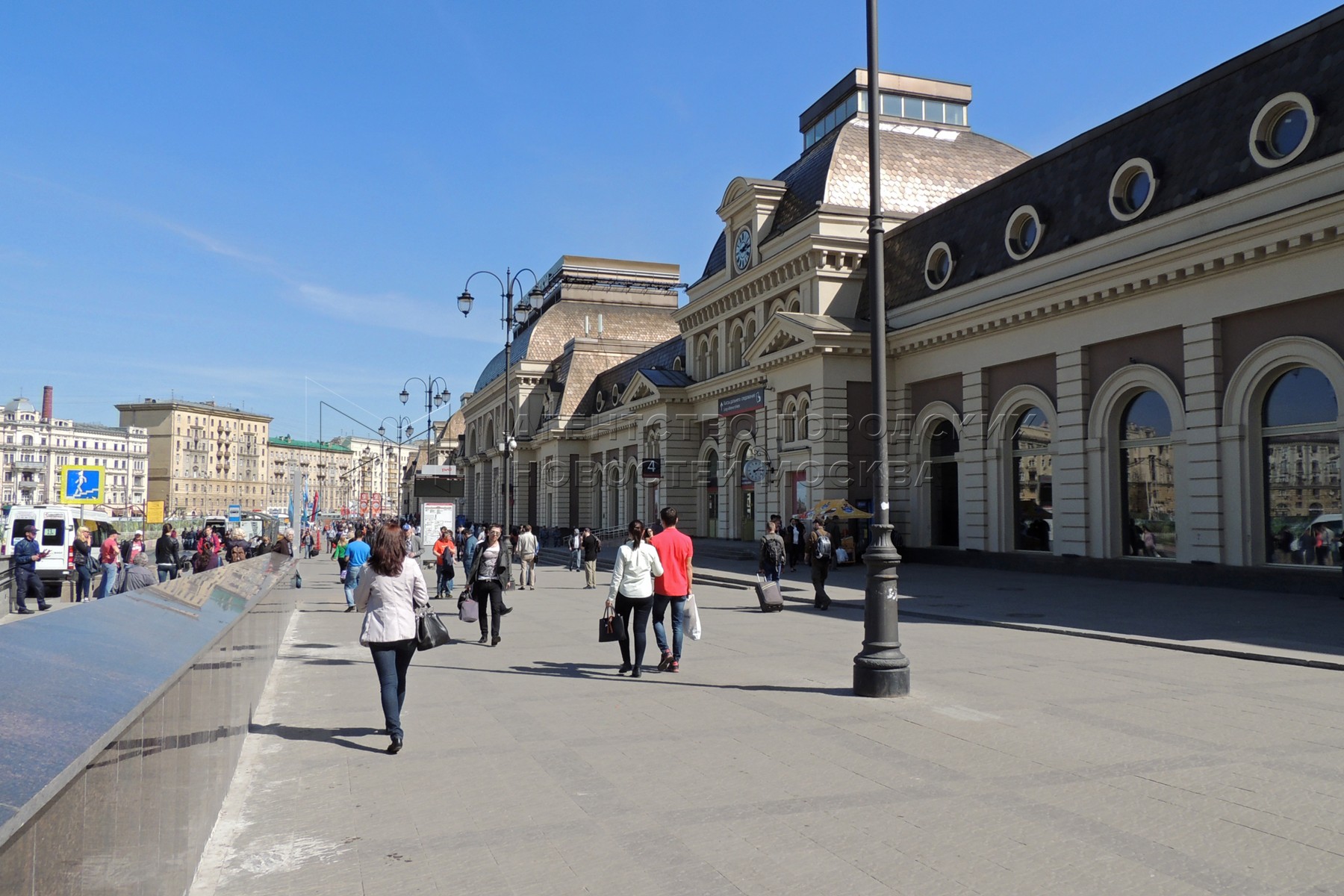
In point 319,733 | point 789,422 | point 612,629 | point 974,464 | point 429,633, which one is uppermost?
point 789,422

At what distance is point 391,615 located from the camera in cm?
791

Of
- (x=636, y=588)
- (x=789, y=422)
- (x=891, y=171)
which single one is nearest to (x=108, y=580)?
(x=636, y=588)

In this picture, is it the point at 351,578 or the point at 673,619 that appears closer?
the point at 673,619

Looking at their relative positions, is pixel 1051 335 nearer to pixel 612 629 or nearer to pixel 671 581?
pixel 671 581

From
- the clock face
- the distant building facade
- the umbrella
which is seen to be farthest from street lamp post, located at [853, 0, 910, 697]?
Result: the distant building facade

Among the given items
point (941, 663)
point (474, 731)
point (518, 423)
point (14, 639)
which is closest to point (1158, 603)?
point (941, 663)

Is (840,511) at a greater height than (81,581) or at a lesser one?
greater

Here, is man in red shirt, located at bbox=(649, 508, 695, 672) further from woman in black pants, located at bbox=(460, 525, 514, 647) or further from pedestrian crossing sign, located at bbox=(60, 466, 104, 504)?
pedestrian crossing sign, located at bbox=(60, 466, 104, 504)

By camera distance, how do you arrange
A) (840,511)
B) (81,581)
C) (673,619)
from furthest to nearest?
(840,511) → (81,581) → (673,619)

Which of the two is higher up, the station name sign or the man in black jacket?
the station name sign

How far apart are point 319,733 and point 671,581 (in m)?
4.20

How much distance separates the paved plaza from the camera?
503cm

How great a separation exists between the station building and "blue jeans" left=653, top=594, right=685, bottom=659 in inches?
538

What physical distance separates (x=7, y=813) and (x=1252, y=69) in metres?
23.5
